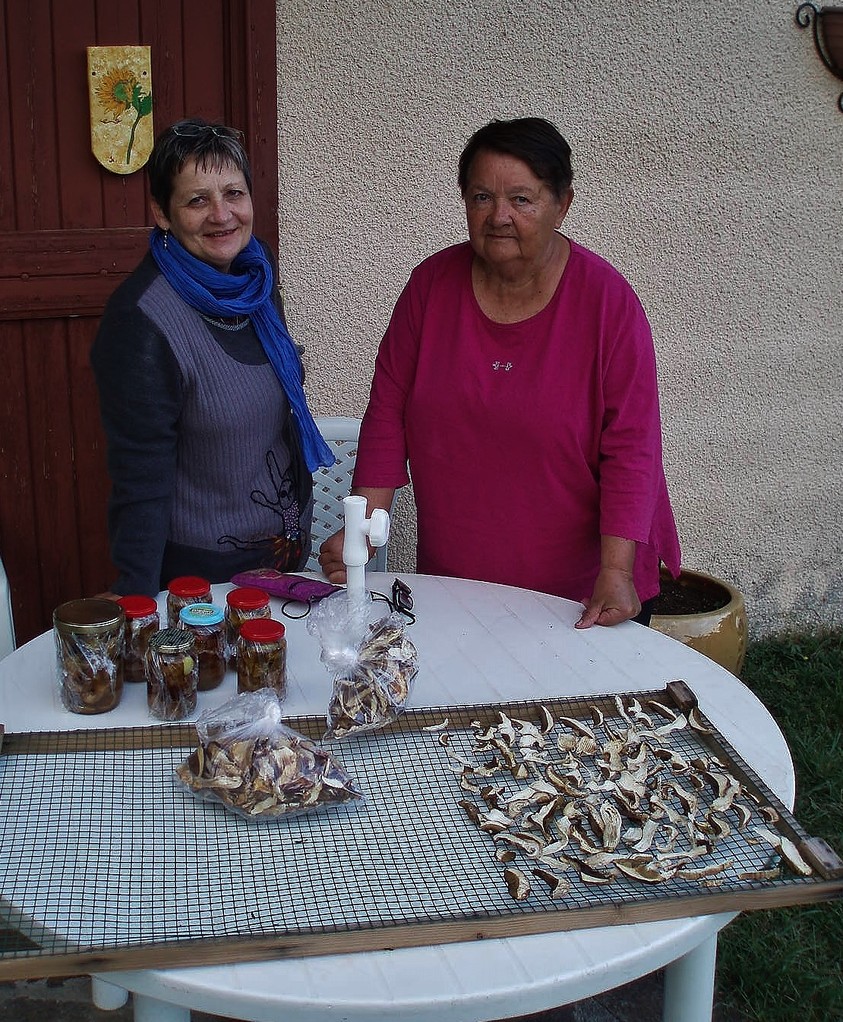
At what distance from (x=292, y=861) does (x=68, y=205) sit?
7.97 ft

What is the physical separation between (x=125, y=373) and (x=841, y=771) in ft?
7.95

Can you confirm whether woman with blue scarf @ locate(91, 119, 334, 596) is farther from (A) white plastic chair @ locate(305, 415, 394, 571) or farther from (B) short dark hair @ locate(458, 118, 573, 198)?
(A) white plastic chair @ locate(305, 415, 394, 571)

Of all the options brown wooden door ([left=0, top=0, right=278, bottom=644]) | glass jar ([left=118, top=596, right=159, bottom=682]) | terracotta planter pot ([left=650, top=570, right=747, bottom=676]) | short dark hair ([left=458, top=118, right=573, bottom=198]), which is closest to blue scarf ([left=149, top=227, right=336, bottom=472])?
short dark hair ([left=458, top=118, right=573, bottom=198])

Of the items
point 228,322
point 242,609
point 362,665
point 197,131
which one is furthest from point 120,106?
point 362,665

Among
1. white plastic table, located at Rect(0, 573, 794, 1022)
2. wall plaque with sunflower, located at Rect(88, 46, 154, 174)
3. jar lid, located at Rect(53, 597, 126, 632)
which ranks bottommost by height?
white plastic table, located at Rect(0, 573, 794, 1022)

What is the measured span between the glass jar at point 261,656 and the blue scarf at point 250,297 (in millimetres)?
798

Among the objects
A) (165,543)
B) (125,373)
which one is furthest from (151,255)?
(165,543)

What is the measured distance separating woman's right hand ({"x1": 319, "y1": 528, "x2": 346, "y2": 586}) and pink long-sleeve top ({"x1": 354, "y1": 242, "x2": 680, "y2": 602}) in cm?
23

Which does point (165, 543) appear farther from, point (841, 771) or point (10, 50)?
point (841, 771)

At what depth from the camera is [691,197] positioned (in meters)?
3.66

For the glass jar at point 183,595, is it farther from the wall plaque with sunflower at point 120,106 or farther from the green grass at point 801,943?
the wall plaque with sunflower at point 120,106

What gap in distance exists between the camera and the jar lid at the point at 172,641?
163 cm

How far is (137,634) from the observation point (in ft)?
5.78

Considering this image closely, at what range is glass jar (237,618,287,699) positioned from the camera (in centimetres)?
167
